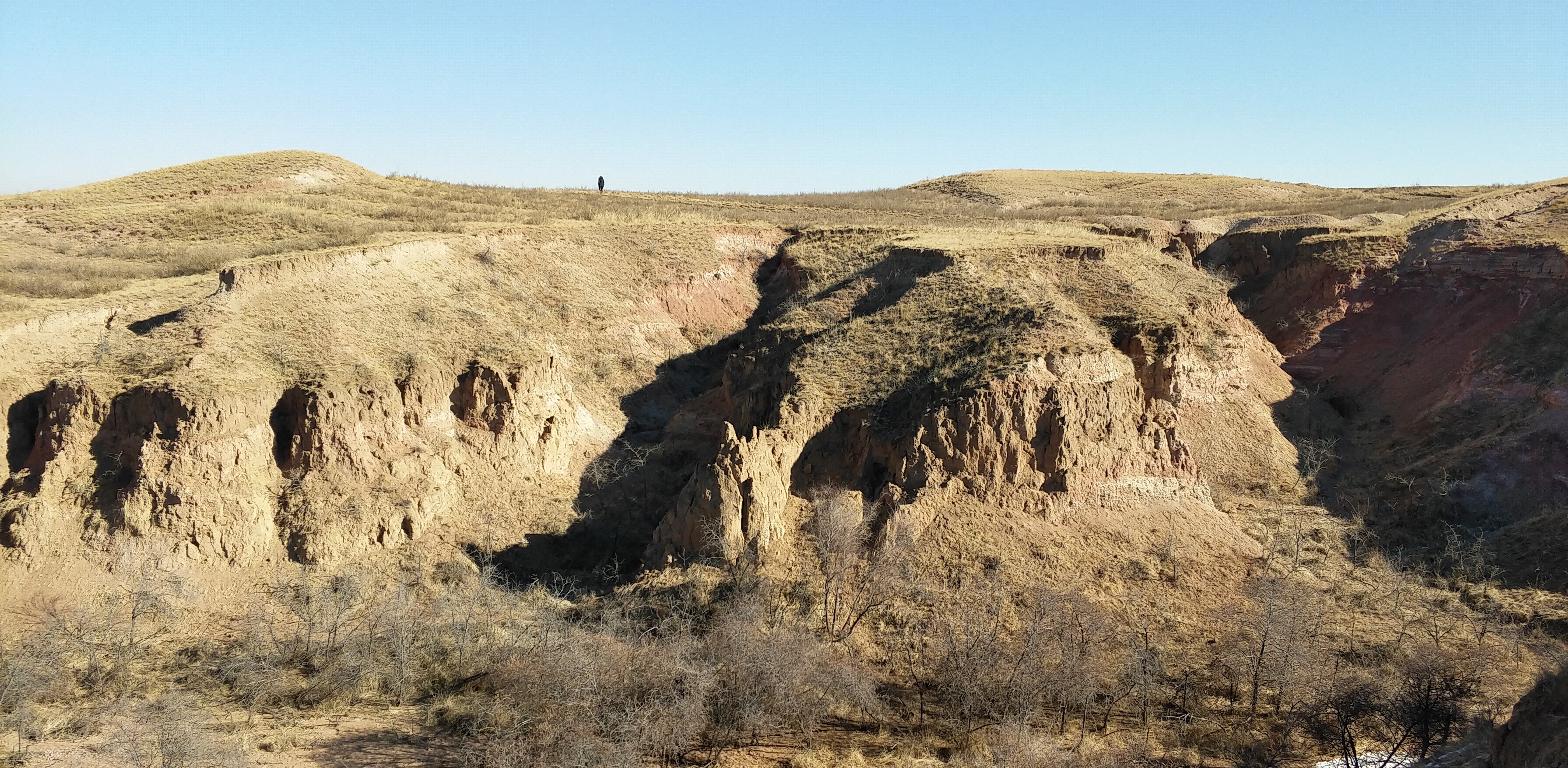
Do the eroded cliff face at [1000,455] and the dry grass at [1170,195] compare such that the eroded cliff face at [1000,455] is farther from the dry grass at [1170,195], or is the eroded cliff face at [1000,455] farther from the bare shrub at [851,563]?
the dry grass at [1170,195]

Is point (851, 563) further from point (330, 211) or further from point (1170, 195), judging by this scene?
point (1170, 195)

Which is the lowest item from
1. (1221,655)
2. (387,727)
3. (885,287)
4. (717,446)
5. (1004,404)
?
(387,727)

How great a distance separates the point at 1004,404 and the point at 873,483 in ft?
10.2

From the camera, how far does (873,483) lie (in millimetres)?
21297

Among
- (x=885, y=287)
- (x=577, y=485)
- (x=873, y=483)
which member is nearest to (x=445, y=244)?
(x=577, y=485)

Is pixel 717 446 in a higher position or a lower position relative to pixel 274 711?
higher

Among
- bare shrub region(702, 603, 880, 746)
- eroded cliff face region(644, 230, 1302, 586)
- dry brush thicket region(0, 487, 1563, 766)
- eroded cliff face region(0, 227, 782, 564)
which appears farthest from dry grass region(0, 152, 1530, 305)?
bare shrub region(702, 603, 880, 746)

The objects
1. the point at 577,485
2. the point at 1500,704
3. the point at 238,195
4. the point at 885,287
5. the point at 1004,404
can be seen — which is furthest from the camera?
the point at 238,195

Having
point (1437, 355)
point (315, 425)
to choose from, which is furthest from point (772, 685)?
point (1437, 355)

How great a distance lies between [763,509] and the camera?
794 inches

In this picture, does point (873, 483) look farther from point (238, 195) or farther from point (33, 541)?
point (238, 195)

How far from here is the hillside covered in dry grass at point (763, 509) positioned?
647 inches

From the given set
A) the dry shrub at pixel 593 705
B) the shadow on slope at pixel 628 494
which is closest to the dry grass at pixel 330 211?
the shadow on slope at pixel 628 494

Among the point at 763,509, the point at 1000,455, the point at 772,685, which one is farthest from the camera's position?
the point at 1000,455
